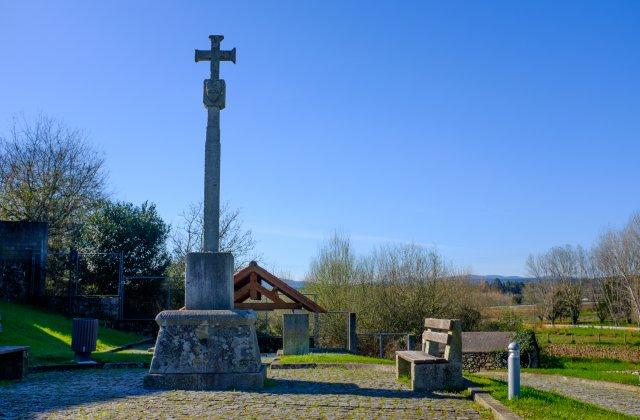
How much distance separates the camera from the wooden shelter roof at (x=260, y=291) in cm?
1878

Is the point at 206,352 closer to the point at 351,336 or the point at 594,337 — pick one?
the point at 351,336

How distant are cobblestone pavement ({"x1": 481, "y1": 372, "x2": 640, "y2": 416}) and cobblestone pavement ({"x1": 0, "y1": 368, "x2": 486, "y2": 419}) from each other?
4.57 meters

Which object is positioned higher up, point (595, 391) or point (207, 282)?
point (207, 282)

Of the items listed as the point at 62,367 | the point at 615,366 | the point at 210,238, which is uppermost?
the point at 210,238

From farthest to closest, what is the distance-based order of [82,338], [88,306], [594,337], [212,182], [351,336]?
[594,337] < [88,306] < [351,336] < [82,338] < [212,182]

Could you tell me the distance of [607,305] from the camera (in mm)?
→ 60750

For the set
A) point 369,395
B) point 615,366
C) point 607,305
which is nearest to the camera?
point 369,395

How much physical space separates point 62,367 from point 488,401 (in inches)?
332

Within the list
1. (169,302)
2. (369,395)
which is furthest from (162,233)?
(369,395)

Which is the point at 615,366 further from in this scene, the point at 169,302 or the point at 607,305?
the point at 607,305

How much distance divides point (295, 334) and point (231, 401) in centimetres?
972

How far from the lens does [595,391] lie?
48.5 feet

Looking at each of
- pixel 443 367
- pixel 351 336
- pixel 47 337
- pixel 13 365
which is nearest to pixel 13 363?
pixel 13 365

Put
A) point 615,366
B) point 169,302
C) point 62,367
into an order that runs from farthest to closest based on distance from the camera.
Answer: point 615,366 < point 169,302 < point 62,367
